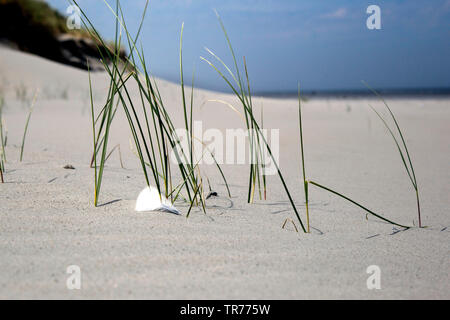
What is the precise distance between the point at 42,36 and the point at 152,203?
8.55 meters

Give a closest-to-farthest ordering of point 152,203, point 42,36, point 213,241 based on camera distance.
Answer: point 213,241 < point 152,203 < point 42,36

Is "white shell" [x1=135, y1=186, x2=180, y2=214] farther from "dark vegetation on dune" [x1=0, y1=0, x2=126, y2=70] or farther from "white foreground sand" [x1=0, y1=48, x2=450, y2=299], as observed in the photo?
"dark vegetation on dune" [x1=0, y1=0, x2=126, y2=70]

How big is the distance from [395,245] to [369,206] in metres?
0.50

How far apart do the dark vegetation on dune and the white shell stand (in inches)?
306

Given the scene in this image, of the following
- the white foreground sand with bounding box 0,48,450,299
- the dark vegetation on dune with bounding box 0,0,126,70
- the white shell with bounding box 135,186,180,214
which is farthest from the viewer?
the dark vegetation on dune with bounding box 0,0,126,70

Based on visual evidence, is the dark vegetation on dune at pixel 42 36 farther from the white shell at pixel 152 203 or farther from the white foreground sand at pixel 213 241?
the white shell at pixel 152 203

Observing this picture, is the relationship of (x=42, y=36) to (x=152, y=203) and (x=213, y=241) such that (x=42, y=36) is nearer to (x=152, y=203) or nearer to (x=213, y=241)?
(x=152, y=203)

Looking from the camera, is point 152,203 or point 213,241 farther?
point 152,203

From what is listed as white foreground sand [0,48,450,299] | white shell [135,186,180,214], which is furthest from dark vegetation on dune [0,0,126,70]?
white shell [135,186,180,214]

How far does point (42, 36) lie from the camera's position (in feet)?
28.0

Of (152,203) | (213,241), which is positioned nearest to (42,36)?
(152,203)

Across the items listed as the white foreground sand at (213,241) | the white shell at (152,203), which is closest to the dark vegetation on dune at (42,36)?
the white foreground sand at (213,241)

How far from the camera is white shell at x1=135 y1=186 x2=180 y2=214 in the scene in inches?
44.6

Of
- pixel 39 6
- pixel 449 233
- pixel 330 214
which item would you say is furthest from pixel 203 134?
pixel 39 6
